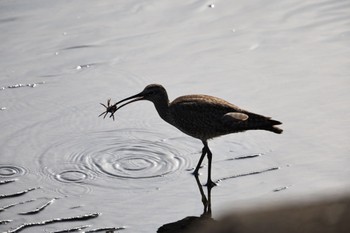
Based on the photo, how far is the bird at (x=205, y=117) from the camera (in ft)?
32.8

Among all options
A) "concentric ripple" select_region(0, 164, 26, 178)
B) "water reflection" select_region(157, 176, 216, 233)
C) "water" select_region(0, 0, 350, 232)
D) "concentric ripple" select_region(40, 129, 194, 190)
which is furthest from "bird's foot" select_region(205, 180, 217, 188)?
"concentric ripple" select_region(0, 164, 26, 178)

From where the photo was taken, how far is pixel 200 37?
13766 millimetres

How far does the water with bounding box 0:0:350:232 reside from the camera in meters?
9.33

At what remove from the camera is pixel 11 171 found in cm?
1002

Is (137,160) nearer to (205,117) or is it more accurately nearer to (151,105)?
(205,117)

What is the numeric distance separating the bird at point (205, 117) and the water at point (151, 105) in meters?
0.29

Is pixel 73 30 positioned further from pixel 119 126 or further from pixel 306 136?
pixel 306 136

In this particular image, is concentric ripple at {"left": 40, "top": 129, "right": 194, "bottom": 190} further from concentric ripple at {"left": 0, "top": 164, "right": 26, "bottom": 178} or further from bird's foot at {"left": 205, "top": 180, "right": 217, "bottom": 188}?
bird's foot at {"left": 205, "top": 180, "right": 217, "bottom": 188}

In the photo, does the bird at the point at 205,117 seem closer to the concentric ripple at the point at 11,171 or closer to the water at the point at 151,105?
the water at the point at 151,105

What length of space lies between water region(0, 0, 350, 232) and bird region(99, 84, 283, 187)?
0.95 feet

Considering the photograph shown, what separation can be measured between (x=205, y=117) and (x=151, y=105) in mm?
1874

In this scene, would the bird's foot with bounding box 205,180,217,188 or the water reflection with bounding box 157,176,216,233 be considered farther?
the bird's foot with bounding box 205,180,217,188

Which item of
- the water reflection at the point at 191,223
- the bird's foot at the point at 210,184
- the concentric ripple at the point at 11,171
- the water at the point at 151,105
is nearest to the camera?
the water reflection at the point at 191,223

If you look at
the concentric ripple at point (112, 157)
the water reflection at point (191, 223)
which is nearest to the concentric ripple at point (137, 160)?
the concentric ripple at point (112, 157)
